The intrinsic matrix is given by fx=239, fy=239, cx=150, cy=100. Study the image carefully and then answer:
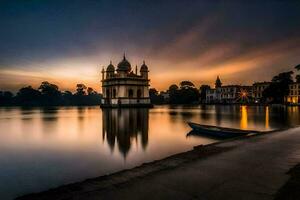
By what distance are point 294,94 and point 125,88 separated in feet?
236

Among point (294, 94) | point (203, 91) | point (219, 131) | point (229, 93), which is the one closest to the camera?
point (219, 131)

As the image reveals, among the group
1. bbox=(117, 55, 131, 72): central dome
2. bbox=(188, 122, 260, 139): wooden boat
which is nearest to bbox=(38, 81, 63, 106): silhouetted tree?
bbox=(117, 55, 131, 72): central dome

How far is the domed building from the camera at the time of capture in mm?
86312

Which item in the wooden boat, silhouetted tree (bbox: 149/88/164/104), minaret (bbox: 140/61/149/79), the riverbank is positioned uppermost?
minaret (bbox: 140/61/149/79)

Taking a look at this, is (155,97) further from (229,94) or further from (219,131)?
(219,131)

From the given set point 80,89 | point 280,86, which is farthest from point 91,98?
point 280,86

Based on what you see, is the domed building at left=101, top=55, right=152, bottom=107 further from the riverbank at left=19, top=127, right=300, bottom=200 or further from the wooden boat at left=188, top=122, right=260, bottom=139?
the riverbank at left=19, top=127, right=300, bottom=200

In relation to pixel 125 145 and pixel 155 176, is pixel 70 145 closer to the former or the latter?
pixel 125 145

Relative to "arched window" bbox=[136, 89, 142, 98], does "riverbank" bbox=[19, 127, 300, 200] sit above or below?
below

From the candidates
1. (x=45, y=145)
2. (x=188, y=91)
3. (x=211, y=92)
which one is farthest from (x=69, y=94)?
(x=45, y=145)

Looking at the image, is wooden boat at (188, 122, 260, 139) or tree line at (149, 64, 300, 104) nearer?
wooden boat at (188, 122, 260, 139)

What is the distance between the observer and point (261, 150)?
32.2ft

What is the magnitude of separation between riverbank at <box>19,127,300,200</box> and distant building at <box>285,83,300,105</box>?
106797 millimetres

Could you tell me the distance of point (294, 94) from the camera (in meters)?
101
